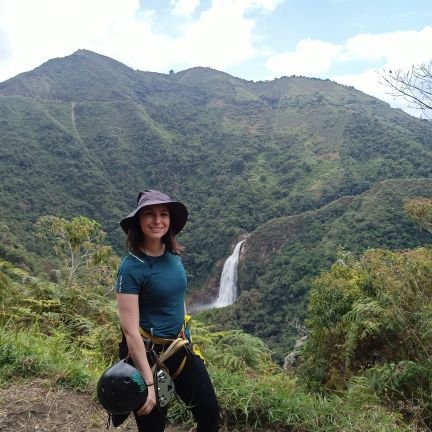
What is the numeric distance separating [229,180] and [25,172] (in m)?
29.3

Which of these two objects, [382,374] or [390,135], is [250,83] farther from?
[382,374]

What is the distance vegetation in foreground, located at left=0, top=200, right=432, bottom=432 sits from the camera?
2729mm

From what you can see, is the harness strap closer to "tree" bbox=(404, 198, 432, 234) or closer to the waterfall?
"tree" bbox=(404, 198, 432, 234)

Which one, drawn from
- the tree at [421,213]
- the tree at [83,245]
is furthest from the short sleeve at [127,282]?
the tree at [83,245]

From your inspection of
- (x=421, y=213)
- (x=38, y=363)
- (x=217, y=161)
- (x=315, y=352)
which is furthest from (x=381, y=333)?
(x=217, y=161)

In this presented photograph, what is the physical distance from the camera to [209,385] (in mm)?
2102

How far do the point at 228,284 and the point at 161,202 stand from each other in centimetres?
3752

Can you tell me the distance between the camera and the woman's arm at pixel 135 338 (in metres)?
1.84

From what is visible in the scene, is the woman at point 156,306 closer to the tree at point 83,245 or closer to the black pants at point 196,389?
the black pants at point 196,389

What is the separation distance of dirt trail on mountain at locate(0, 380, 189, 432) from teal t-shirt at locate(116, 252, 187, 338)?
1.17 metres

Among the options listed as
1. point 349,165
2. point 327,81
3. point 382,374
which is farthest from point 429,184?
point 327,81

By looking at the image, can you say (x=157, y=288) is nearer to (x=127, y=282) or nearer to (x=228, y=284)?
(x=127, y=282)

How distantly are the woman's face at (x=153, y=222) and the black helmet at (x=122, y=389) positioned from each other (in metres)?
0.60

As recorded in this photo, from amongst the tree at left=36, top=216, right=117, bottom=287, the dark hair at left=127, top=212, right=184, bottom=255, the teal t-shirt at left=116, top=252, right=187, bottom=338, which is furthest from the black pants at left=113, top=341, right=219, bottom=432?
the tree at left=36, top=216, right=117, bottom=287
